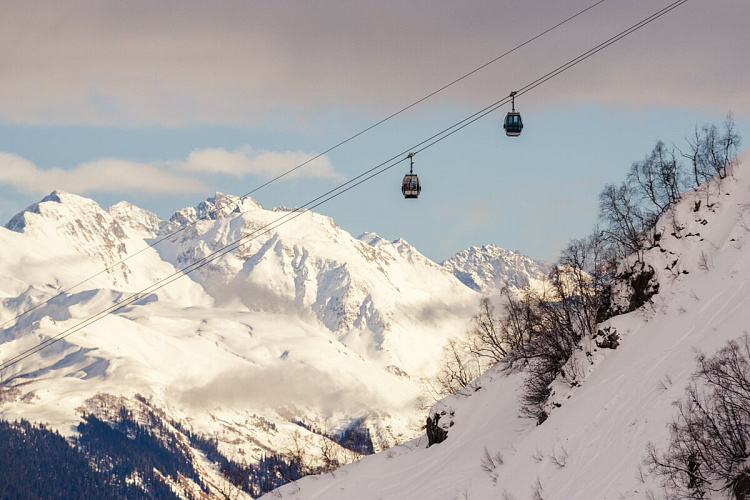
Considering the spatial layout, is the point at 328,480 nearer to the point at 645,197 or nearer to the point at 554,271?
the point at 554,271

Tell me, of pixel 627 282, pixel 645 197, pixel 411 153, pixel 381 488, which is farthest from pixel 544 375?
pixel 411 153

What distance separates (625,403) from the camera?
127ft

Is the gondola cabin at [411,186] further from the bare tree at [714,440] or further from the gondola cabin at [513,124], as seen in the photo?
the bare tree at [714,440]

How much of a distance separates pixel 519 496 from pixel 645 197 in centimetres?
3066

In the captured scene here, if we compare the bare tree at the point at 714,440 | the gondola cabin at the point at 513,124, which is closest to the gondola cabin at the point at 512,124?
the gondola cabin at the point at 513,124

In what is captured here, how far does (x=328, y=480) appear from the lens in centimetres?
6262

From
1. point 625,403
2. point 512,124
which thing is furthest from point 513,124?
point 625,403

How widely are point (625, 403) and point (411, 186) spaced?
46.7ft

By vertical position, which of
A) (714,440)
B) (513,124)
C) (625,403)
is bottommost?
(714,440)

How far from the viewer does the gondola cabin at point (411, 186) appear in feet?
129

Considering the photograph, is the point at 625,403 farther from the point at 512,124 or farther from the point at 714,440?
the point at 512,124

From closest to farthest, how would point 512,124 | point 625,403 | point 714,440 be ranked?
point 714,440, point 512,124, point 625,403

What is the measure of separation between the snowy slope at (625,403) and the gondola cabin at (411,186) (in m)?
13.8

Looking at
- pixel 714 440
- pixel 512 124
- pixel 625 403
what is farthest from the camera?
pixel 625 403
